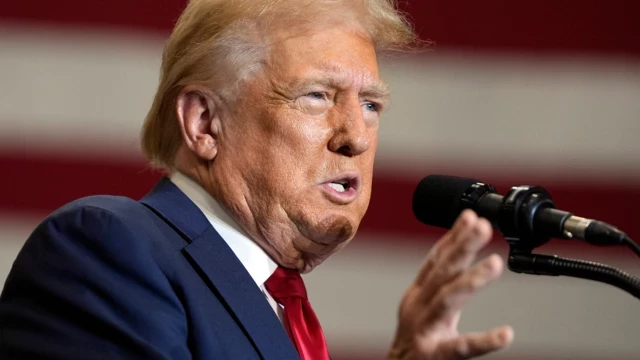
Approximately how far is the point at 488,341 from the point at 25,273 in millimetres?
654

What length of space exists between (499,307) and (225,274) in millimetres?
1707

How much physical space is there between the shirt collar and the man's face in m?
0.01

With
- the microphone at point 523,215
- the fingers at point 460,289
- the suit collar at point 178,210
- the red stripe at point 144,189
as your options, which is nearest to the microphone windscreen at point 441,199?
the microphone at point 523,215

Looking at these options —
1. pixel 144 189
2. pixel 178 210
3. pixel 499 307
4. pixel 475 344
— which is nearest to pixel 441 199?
pixel 475 344

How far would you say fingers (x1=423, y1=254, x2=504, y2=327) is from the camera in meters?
1.21

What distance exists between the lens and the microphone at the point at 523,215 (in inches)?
49.5

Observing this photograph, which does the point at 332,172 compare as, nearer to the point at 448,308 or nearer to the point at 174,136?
the point at 174,136

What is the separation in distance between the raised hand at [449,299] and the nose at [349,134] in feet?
1.56

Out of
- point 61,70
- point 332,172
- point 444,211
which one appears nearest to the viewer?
point 444,211

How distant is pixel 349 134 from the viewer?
69.0 inches

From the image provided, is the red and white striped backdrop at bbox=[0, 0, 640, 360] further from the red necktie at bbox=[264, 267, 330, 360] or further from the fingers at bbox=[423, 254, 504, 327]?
the fingers at bbox=[423, 254, 504, 327]

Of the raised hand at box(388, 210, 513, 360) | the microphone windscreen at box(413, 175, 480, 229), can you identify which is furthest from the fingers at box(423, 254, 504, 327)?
the microphone windscreen at box(413, 175, 480, 229)

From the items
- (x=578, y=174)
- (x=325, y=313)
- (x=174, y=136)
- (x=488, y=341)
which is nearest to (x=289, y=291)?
(x=174, y=136)

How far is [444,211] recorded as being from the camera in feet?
4.97
